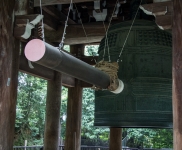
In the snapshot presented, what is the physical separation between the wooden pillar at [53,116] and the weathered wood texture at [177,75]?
2.55 metres

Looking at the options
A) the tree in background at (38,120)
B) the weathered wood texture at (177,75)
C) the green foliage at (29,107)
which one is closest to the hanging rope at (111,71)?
the weathered wood texture at (177,75)

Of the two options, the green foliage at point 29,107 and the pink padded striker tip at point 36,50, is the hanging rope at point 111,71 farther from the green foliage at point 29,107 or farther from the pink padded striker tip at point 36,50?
the green foliage at point 29,107

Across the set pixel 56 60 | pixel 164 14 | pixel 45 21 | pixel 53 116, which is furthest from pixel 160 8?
pixel 53 116

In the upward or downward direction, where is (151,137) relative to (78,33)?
downward

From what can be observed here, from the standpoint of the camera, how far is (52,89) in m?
4.73

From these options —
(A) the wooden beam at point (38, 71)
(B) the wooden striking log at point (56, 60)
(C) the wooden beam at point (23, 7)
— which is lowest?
(B) the wooden striking log at point (56, 60)

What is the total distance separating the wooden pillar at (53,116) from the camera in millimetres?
4555

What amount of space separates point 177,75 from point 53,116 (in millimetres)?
2612

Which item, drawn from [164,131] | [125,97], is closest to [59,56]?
[125,97]

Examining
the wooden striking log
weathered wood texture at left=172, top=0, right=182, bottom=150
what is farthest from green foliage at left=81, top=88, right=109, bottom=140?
the wooden striking log

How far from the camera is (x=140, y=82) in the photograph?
301 centimetres

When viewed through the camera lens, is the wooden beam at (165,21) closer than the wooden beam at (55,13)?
Yes

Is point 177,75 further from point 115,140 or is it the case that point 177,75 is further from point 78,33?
point 115,140

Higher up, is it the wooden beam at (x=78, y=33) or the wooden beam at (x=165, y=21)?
the wooden beam at (x=78, y=33)
